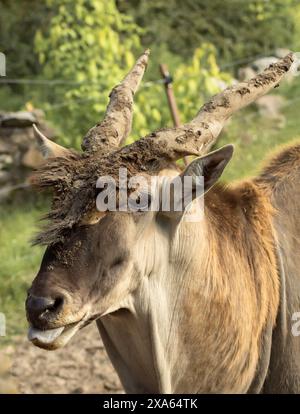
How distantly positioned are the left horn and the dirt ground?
3.09 meters

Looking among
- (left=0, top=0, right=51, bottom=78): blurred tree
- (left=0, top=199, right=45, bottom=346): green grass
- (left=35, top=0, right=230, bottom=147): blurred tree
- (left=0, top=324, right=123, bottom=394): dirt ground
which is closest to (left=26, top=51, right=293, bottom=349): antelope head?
(left=0, top=324, right=123, bottom=394): dirt ground

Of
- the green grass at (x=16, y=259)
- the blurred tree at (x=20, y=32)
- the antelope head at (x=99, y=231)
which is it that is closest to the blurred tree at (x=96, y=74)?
the green grass at (x=16, y=259)

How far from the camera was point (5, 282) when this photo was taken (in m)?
9.67

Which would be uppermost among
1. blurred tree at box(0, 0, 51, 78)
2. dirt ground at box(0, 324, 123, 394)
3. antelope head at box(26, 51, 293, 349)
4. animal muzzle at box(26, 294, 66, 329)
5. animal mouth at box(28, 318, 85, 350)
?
blurred tree at box(0, 0, 51, 78)

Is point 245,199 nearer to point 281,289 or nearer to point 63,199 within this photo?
point 281,289

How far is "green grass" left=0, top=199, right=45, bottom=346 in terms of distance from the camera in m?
9.20

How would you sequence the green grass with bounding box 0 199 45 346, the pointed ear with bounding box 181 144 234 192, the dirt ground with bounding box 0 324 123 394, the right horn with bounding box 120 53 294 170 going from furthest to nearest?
the green grass with bounding box 0 199 45 346
the dirt ground with bounding box 0 324 123 394
the right horn with bounding box 120 53 294 170
the pointed ear with bounding box 181 144 234 192

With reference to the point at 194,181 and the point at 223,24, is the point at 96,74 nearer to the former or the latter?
the point at 223,24

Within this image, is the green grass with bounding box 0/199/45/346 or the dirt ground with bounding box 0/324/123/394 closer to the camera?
the dirt ground with bounding box 0/324/123/394

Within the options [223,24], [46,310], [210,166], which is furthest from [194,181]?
[223,24]

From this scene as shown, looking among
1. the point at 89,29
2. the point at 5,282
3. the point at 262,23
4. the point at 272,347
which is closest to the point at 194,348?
the point at 272,347

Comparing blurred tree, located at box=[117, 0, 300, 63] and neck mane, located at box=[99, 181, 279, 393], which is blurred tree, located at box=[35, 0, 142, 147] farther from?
neck mane, located at box=[99, 181, 279, 393]

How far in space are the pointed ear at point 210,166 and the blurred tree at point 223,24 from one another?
10.4 m

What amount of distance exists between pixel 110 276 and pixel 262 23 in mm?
11382
